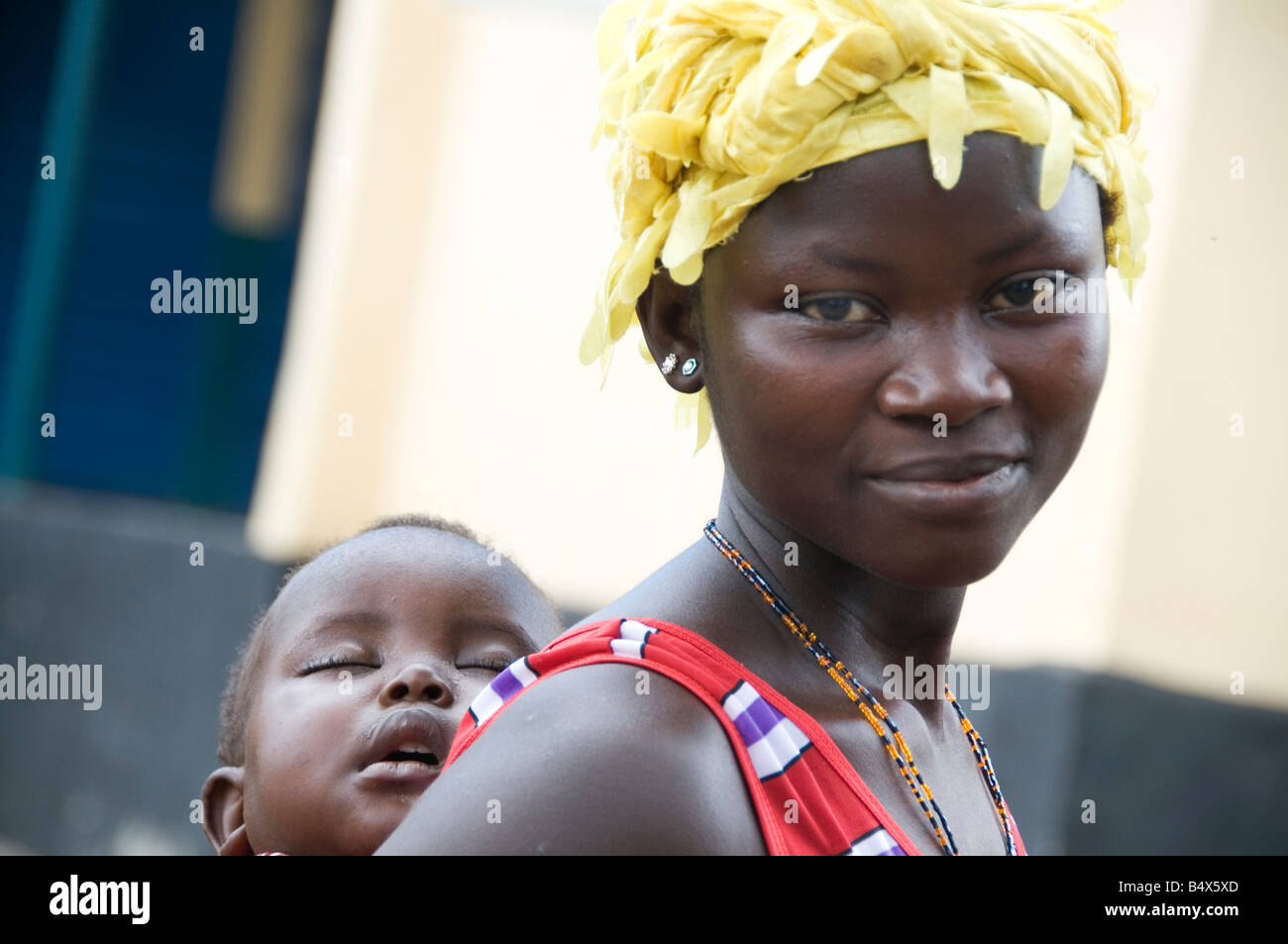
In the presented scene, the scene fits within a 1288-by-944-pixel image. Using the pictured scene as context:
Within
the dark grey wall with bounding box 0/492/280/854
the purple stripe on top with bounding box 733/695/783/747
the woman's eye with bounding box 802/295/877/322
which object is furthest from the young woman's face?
the dark grey wall with bounding box 0/492/280/854

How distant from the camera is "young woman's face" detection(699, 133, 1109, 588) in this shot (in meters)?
1.47

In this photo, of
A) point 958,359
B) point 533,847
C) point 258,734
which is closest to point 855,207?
point 958,359

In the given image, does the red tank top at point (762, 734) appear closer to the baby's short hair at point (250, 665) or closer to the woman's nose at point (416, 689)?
the woman's nose at point (416, 689)

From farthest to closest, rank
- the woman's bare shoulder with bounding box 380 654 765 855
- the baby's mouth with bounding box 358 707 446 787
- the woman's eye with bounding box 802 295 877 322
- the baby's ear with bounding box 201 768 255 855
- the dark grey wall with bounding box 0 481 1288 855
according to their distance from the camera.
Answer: the dark grey wall with bounding box 0 481 1288 855 → the baby's ear with bounding box 201 768 255 855 → the baby's mouth with bounding box 358 707 446 787 → the woman's eye with bounding box 802 295 877 322 → the woman's bare shoulder with bounding box 380 654 765 855

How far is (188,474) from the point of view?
6848 mm

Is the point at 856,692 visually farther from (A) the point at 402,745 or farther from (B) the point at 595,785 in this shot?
(A) the point at 402,745

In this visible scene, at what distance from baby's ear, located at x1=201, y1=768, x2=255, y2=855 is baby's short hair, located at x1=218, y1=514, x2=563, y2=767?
0.17 feet

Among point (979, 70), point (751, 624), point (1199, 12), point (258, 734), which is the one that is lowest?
point (258, 734)

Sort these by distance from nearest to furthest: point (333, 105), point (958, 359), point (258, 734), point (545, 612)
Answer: point (958, 359) < point (258, 734) < point (545, 612) < point (333, 105)

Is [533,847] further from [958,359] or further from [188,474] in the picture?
[188,474]

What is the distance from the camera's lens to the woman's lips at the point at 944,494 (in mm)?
1510

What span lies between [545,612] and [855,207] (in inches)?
51.9

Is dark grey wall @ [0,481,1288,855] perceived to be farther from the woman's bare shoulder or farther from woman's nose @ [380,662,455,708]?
the woman's bare shoulder

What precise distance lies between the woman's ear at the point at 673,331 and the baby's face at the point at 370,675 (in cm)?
84
